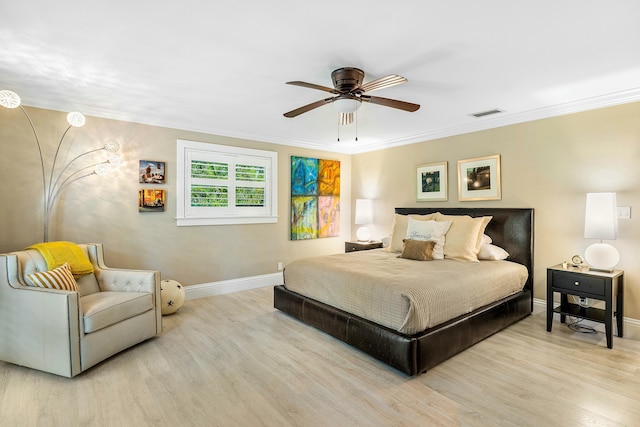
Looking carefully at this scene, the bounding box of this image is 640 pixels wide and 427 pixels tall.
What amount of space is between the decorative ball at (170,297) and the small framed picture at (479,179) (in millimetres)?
3883

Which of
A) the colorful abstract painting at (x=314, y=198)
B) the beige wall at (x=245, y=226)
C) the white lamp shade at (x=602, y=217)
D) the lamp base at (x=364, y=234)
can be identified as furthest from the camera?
the lamp base at (x=364, y=234)

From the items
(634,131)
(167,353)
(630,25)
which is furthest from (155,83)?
(634,131)

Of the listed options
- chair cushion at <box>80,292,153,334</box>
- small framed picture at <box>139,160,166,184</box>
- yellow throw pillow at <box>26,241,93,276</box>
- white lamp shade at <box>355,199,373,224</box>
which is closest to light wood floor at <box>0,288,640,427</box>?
chair cushion at <box>80,292,153,334</box>

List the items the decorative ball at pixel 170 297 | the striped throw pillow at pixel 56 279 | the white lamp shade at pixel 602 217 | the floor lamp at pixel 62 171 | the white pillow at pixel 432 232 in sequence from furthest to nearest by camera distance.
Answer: the white pillow at pixel 432 232, the decorative ball at pixel 170 297, the floor lamp at pixel 62 171, the white lamp shade at pixel 602 217, the striped throw pillow at pixel 56 279

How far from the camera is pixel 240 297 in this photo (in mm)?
4516

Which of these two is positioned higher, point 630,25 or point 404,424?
point 630,25

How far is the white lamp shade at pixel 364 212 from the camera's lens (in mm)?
5617

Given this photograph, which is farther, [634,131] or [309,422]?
[634,131]

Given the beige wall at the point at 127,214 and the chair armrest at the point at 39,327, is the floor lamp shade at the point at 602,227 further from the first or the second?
the chair armrest at the point at 39,327

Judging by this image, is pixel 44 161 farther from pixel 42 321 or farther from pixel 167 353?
pixel 167 353

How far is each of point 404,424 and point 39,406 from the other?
7.51 ft

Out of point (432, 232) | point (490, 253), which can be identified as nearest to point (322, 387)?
point (432, 232)

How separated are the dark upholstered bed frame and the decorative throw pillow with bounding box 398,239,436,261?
0.83 meters

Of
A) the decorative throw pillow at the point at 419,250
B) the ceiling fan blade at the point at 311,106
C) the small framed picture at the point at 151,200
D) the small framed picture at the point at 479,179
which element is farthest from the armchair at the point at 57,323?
the small framed picture at the point at 479,179
